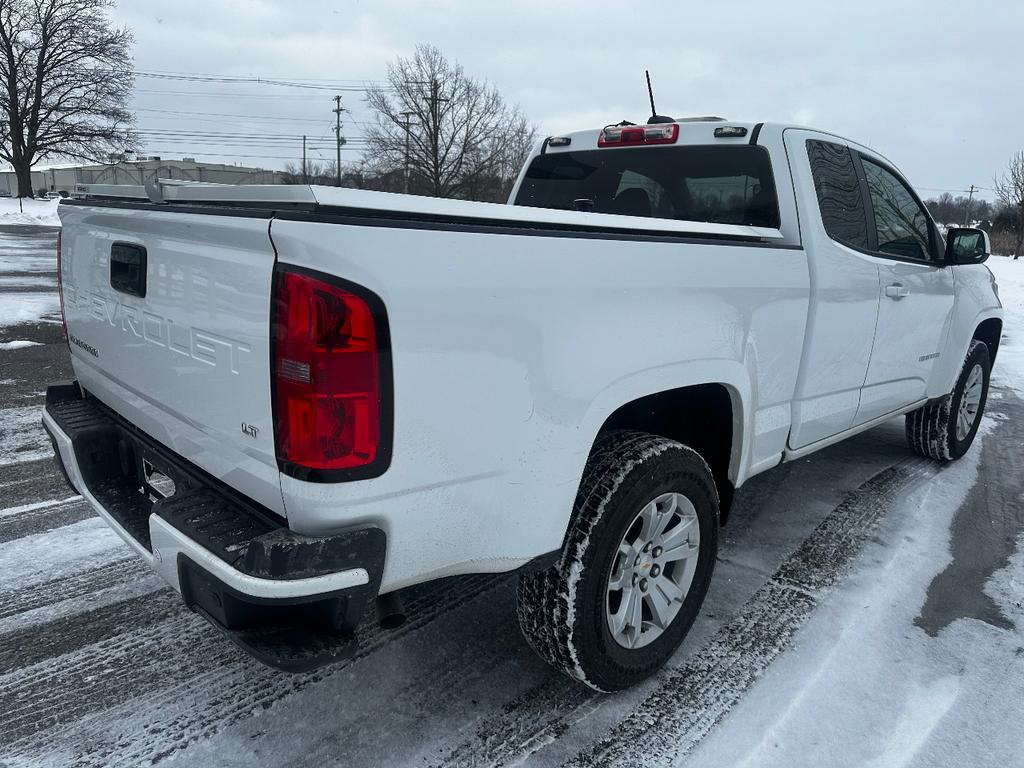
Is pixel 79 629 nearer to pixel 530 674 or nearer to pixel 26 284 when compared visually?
pixel 530 674

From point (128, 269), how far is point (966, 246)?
4293mm

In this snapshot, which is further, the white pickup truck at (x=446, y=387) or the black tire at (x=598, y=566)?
the black tire at (x=598, y=566)

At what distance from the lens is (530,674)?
2.64 m

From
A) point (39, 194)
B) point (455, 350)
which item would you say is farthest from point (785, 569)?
point (39, 194)

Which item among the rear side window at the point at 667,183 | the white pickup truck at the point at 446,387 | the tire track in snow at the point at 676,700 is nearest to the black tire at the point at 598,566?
the white pickup truck at the point at 446,387

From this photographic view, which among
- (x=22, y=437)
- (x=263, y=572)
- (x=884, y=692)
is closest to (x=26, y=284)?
(x=22, y=437)

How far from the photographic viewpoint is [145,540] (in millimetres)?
2230

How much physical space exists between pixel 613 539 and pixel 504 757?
73cm

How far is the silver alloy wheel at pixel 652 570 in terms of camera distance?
245cm

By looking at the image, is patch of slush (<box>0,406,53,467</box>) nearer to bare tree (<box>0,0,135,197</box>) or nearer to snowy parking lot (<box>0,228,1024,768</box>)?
snowy parking lot (<box>0,228,1024,768</box>)

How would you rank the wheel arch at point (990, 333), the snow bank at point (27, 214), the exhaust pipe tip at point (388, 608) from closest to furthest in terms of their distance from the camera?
the exhaust pipe tip at point (388, 608) < the wheel arch at point (990, 333) < the snow bank at point (27, 214)

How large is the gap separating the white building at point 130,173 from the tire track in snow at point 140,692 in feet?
99.6

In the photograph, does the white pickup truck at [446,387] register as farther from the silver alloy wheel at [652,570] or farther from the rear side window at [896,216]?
the rear side window at [896,216]

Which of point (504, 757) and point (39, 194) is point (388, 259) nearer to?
point (504, 757)
